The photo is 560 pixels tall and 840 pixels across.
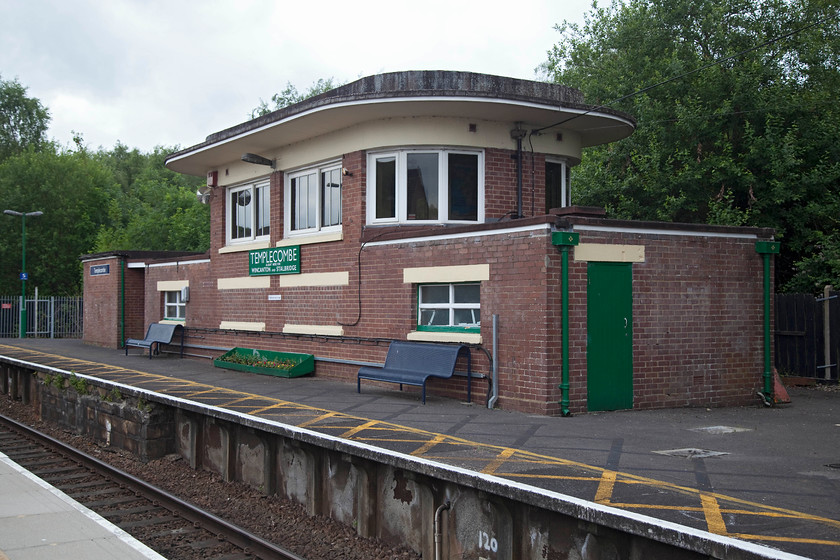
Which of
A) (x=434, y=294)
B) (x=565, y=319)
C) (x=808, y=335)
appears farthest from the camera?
(x=808, y=335)

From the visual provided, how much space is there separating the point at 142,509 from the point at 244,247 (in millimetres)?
8964

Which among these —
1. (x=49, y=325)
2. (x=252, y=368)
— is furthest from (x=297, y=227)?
(x=49, y=325)

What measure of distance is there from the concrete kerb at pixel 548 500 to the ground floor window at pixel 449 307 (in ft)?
12.3

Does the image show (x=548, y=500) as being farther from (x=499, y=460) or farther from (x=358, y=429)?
(x=358, y=429)

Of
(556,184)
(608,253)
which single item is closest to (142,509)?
(608,253)

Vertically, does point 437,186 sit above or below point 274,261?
above

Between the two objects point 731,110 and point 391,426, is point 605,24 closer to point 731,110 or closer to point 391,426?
point 731,110

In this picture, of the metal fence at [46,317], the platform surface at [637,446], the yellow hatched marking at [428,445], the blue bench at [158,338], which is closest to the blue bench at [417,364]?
the platform surface at [637,446]

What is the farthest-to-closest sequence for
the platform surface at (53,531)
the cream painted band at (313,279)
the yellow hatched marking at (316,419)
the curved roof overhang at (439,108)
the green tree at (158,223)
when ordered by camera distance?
1. the green tree at (158,223)
2. the cream painted band at (313,279)
3. the curved roof overhang at (439,108)
4. the yellow hatched marking at (316,419)
5. the platform surface at (53,531)

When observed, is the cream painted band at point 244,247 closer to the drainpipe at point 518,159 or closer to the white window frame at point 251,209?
the white window frame at point 251,209

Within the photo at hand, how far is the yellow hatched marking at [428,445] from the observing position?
24.0 ft

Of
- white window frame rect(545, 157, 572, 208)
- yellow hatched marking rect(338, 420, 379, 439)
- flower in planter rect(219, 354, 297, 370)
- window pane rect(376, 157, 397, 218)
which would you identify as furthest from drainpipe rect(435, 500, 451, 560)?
white window frame rect(545, 157, 572, 208)

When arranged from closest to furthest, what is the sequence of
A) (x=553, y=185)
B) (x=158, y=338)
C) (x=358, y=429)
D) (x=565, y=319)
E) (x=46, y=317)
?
1. (x=358, y=429)
2. (x=565, y=319)
3. (x=553, y=185)
4. (x=158, y=338)
5. (x=46, y=317)

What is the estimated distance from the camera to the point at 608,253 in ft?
34.0
